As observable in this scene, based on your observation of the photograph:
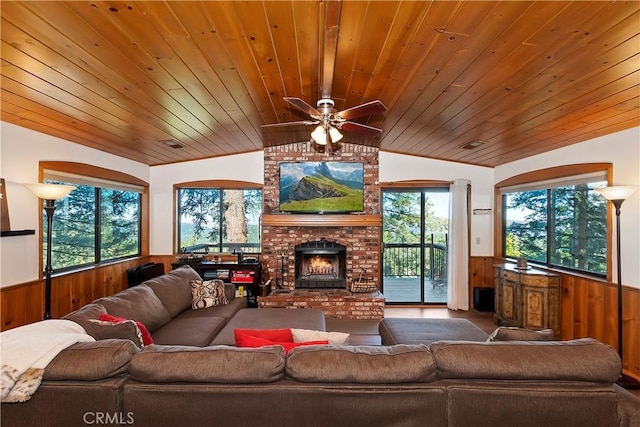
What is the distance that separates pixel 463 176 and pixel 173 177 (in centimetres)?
508

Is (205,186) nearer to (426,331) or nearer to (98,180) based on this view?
(98,180)

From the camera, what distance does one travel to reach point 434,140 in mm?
4633

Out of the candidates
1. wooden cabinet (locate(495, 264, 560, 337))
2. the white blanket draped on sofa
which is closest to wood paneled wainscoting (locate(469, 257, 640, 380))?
wooden cabinet (locate(495, 264, 560, 337))

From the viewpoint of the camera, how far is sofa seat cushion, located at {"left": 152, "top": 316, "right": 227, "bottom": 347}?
114 inches

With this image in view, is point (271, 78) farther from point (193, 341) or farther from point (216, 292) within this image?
point (216, 292)

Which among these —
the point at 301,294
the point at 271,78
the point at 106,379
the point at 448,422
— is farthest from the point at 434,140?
the point at 106,379

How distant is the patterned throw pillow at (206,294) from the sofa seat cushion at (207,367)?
2436 millimetres

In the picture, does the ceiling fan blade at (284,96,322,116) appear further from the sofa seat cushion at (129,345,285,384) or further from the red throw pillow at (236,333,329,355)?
the sofa seat cushion at (129,345,285,384)

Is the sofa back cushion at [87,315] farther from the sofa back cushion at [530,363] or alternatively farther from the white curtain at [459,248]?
the white curtain at [459,248]

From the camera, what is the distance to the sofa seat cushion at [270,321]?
10.6ft

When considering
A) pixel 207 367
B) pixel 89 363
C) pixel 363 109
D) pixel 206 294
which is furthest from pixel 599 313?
pixel 89 363

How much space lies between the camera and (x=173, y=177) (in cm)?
597

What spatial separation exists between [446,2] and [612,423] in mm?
2149

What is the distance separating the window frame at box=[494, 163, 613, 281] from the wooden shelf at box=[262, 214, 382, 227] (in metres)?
2.03
